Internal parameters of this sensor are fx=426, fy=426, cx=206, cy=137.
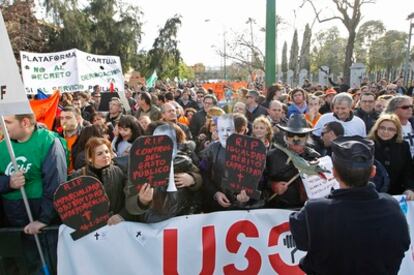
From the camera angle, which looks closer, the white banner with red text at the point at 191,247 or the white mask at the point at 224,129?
the white banner with red text at the point at 191,247

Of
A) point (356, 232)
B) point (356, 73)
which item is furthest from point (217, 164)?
point (356, 73)

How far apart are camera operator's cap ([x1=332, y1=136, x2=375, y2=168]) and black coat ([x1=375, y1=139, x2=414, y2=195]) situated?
220 centimetres

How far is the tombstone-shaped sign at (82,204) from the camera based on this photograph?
9.96 ft

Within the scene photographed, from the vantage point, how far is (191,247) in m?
3.47

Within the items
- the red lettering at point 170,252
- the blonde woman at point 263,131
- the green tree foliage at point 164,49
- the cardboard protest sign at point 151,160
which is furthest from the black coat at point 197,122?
the green tree foliage at point 164,49

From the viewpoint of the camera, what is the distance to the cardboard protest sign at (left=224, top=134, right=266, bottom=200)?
335cm

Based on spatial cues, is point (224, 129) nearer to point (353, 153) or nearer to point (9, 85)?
point (9, 85)

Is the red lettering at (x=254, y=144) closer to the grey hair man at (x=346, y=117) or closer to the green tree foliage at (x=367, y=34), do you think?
the grey hair man at (x=346, y=117)

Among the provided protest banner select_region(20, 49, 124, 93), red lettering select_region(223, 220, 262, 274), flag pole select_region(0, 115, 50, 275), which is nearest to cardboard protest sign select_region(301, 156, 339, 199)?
red lettering select_region(223, 220, 262, 274)

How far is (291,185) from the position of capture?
3771 millimetres

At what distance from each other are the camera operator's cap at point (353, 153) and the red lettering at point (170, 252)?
1.70m

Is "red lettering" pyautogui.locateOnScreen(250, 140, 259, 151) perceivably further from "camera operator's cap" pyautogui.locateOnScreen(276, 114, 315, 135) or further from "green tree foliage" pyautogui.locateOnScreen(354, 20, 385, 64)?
"green tree foliage" pyautogui.locateOnScreen(354, 20, 385, 64)

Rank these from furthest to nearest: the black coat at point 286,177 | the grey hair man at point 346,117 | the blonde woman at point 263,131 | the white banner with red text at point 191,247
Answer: the grey hair man at point 346,117, the blonde woman at point 263,131, the black coat at point 286,177, the white banner with red text at point 191,247

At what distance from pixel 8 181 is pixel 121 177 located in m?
0.85
